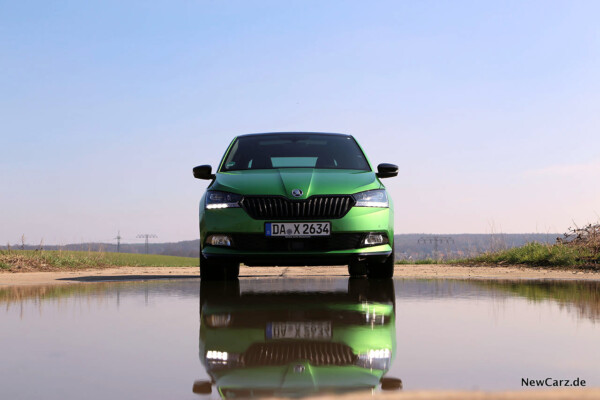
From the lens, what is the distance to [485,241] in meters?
16.8

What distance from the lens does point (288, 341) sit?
379 cm

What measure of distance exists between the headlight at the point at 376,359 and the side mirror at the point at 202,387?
740 millimetres

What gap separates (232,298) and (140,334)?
2010 millimetres

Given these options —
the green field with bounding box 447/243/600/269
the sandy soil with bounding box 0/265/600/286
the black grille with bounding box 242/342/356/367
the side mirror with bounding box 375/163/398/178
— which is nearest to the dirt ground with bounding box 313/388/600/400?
the black grille with bounding box 242/342/356/367

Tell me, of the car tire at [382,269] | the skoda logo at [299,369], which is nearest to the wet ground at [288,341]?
the skoda logo at [299,369]

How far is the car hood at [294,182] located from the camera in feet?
23.7

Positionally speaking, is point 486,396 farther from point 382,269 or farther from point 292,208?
point 382,269

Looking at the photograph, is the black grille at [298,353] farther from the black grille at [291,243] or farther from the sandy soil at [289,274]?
the sandy soil at [289,274]

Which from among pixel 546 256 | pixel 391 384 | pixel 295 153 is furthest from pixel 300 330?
pixel 546 256

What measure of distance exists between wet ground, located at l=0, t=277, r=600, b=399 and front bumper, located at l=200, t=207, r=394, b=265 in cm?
40

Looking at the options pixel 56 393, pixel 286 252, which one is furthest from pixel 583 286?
pixel 56 393

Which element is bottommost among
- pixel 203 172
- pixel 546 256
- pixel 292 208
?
pixel 546 256

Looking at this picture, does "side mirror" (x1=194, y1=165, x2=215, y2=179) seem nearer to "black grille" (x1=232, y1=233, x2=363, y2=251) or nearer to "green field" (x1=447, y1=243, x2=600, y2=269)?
"black grille" (x1=232, y1=233, x2=363, y2=251)

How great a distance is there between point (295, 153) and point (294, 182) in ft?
5.71
